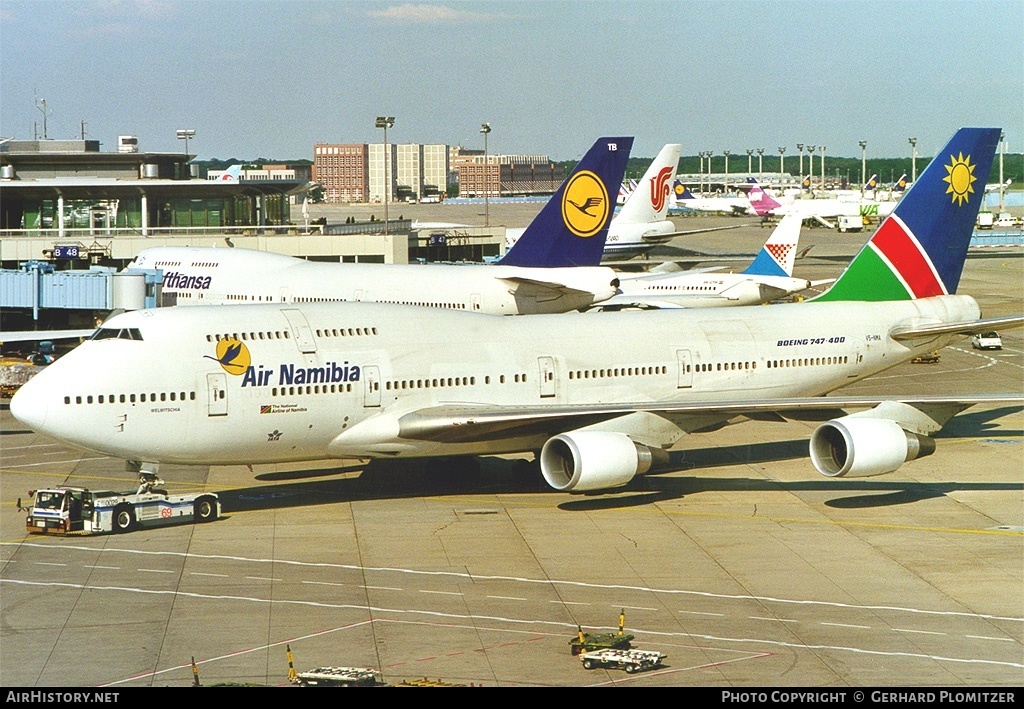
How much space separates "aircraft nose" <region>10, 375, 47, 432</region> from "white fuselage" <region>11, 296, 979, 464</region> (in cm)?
3

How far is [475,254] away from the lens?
92.0 meters

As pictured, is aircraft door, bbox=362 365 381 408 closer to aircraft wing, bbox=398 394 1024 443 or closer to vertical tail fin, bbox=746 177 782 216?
aircraft wing, bbox=398 394 1024 443

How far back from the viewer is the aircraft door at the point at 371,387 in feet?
Answer: 101

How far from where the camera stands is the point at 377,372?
102 feet

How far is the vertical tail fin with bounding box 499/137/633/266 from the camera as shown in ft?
167

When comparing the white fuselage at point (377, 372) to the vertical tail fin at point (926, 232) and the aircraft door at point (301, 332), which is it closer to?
the aircraft door at point (301, 332)

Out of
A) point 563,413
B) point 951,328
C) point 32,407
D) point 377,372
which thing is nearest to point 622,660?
point 563,413

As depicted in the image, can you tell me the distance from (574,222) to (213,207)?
34950 mm

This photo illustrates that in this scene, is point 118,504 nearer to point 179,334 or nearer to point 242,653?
point 179,334

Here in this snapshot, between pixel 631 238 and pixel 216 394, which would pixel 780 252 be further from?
pixel 216 394

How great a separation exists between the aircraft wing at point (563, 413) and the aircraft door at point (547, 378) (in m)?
0.87

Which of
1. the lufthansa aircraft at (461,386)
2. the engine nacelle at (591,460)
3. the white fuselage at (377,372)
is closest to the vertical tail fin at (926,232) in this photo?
the lufthansa aircraft at (461,386)

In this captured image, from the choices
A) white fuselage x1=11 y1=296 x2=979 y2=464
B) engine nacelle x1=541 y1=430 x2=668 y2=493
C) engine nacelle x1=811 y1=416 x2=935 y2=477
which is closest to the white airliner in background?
white fuselage x1=11 y1=296 x2=979 y2=464

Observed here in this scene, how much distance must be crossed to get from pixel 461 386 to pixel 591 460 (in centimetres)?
408
